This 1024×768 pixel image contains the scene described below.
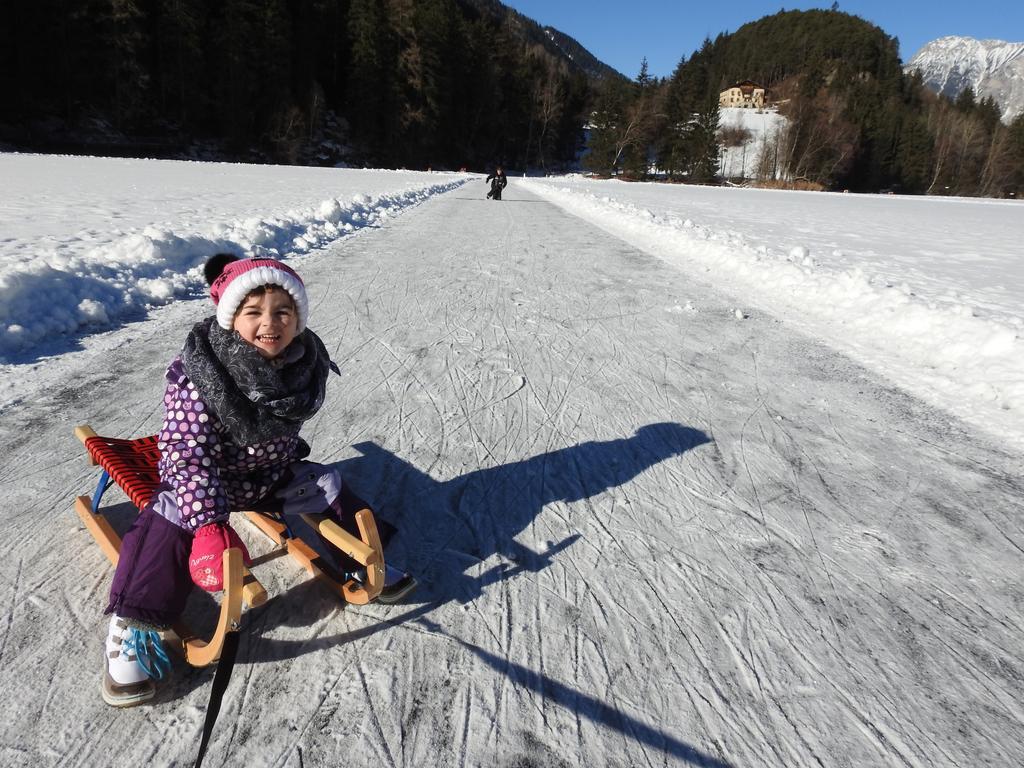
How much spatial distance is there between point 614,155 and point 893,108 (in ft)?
146

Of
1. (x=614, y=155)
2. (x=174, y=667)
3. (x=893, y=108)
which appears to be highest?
(x=893, y=108)

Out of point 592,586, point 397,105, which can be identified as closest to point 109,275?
point 592,586

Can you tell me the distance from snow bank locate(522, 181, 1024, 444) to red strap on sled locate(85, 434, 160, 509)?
13.0 feet

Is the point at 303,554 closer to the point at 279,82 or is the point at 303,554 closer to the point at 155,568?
the point at 155,568

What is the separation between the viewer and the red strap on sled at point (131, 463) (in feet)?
6.22

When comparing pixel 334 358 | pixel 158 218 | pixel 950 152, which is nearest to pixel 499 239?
pixel 158 218

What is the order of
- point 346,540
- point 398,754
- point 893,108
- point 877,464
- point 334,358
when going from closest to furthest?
1. point 398,754
2. point 346,540
3. point 877,464
4. point 334,358
5. point 893,108

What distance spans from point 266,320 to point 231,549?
65cm

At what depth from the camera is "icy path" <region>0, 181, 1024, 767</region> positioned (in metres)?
1.41

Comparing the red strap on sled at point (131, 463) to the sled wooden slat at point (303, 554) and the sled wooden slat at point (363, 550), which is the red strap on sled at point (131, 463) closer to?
the sled wooden slat at point (303, 554)

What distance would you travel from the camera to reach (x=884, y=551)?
2.13 metres

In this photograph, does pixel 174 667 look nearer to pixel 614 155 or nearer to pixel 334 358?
pixel 334 358

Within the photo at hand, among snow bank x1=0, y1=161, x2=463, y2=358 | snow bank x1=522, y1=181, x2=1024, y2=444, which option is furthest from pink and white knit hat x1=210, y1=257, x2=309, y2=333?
snow bank x1=522, y1=181, x2=1024, y2=444

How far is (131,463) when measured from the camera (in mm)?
2064
